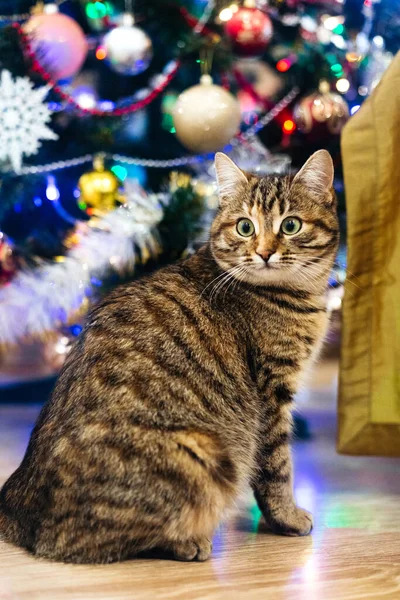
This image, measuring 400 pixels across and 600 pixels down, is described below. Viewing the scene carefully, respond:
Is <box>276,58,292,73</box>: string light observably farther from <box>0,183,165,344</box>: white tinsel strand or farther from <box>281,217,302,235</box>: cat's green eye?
<box>281,217,302,235</box>: cat's green eye

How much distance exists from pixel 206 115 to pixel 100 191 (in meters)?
0.36

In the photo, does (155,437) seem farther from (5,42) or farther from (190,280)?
(5,42)

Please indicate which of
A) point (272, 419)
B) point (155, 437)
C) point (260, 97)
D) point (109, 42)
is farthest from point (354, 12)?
point (155, 437)

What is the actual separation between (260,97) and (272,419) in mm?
1174

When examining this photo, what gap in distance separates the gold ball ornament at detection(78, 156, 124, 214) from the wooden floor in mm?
754

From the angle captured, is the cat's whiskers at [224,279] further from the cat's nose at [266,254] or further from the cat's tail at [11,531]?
the cat's tail at [11,531]

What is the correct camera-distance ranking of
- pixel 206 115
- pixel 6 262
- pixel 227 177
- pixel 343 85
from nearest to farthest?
pixel 227 177 → pixel 206 115 → pixel 6 262 → pixel 343 85

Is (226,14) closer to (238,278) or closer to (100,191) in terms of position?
(100,191)

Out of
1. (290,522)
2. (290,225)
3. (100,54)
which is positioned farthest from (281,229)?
(100,54)

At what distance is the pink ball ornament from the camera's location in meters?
1.95

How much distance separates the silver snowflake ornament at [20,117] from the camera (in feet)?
6.26

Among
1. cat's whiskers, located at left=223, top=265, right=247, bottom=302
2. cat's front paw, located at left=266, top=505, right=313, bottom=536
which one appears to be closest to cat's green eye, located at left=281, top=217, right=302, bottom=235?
cat's whiskers, located at left=223, top=265, right=247, bottom=302

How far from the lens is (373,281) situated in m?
1.37

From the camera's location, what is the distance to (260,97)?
225 centimetres
